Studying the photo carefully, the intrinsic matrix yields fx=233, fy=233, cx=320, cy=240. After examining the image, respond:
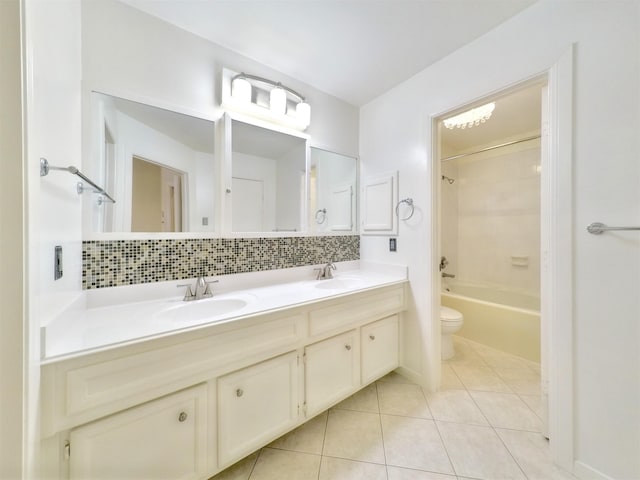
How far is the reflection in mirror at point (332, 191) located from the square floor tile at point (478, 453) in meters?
1.53

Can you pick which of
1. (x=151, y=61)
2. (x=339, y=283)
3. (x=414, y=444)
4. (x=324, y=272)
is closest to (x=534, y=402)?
(x=414, y=444)

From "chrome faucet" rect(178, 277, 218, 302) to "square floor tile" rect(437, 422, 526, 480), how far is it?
1534mm

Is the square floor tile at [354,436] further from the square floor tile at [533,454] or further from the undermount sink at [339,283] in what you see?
the undermount sink at [339,283]

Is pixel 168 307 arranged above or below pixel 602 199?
below

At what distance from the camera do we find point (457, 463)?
3.77 feet

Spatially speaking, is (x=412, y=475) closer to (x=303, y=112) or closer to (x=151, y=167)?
(x=151, y=167)

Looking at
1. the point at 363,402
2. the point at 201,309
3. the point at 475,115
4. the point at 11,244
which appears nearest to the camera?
the point at 11,244

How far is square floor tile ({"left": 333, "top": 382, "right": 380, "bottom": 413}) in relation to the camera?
153 cm

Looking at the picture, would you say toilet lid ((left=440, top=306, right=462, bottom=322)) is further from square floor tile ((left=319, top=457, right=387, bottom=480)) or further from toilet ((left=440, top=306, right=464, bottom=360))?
square floor tile ((left=319, top=457, right=387, bottom=480))

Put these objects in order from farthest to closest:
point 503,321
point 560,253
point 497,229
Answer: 1. point 497,229
2. point 503,321
3. point 560,253

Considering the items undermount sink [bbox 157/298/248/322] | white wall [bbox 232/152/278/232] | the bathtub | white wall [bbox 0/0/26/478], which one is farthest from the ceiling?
the bathtub

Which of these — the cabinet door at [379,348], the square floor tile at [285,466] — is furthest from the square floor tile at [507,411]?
the square floor tile at [285,466]

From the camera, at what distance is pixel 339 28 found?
1354 mm

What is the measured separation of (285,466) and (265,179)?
5.35 ft
